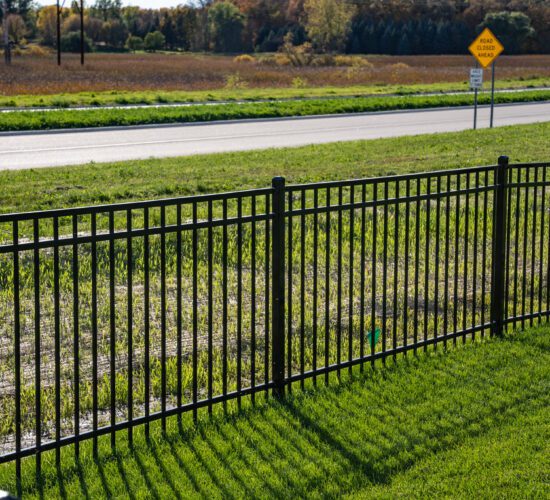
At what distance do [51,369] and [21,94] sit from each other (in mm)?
31105

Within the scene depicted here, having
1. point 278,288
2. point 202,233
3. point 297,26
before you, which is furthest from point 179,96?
point 297,26

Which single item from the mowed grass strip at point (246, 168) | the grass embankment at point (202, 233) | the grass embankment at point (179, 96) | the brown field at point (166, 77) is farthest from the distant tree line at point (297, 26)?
the grass embankment at point (202, 233)

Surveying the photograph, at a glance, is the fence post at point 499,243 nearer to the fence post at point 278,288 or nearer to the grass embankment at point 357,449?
the grass embankment at point 357,449

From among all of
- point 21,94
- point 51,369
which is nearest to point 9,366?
point 51,369

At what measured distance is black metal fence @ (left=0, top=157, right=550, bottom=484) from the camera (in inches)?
210

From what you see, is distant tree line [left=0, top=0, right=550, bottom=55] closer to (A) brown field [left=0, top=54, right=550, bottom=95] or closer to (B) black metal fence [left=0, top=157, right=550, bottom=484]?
(A) brown field [left=0, top=54, right=550, bottom=95]

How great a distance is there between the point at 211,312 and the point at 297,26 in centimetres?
11340

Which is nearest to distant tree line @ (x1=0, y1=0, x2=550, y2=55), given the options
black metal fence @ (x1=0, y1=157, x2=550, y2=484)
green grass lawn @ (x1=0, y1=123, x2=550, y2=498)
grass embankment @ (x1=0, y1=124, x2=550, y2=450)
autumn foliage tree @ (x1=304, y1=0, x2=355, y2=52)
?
autumn foliage tree @ (x1=304, y1=0, x2=355, y2=52)

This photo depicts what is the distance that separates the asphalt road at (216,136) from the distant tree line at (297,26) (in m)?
74.8

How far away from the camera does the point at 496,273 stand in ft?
24.6

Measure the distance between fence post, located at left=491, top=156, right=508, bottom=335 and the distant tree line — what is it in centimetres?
9699

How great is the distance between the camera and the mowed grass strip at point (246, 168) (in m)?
14.0

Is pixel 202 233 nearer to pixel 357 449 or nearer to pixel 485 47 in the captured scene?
pixel 357 449

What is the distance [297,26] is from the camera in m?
116
